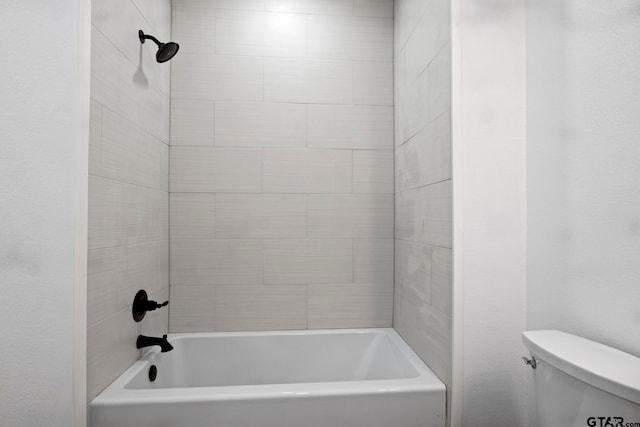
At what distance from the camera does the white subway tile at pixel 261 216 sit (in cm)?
201

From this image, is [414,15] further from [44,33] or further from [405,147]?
[44,33]

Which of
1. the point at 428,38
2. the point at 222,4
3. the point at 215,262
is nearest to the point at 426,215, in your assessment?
the point at 428,38

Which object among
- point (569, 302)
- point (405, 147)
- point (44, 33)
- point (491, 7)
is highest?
point (491, 7)

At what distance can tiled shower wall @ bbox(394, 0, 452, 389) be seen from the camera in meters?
1.35

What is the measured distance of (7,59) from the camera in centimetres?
101

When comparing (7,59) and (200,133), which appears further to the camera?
(200,133)

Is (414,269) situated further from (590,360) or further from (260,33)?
(260,33)

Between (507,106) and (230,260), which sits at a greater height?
(507,106)

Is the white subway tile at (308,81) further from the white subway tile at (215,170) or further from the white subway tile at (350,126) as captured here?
the white subway tile at (215,170)

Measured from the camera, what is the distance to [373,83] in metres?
2.10

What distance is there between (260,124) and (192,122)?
346 mm

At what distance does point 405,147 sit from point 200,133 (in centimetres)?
104

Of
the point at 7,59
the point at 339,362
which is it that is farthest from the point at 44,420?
the point at 339,362

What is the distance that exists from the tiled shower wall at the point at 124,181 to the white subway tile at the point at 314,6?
1.82ft
